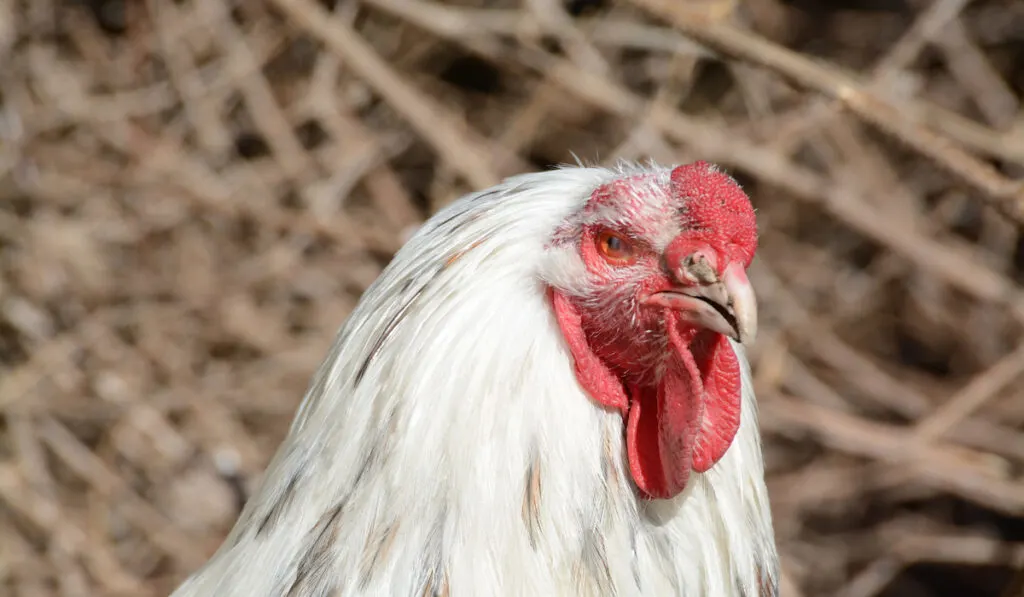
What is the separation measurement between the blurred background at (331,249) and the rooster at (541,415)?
7.55ft

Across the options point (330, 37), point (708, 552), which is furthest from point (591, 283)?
point (330, 37)

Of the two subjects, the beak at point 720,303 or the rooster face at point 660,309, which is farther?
the rooster face at point 660,309

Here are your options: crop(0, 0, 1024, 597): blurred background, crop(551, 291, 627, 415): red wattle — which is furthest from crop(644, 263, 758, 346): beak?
crop(0, 0, 1024, 597): blurred background

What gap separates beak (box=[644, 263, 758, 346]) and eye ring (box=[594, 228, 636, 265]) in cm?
8

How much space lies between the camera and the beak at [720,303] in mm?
1483

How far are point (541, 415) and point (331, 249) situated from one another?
11.4 feet

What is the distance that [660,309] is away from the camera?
64.0 inches

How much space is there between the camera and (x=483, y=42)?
173 inches

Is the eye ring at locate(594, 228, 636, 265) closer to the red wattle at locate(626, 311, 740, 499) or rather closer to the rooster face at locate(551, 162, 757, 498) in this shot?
the rooster face at locate(551, 162, 757, 498)

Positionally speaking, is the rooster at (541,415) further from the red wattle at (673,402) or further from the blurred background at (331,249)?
the blurred background at (331,249)

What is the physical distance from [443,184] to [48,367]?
197cm

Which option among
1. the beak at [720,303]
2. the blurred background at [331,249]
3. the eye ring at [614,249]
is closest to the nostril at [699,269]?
the beak at [720,303]

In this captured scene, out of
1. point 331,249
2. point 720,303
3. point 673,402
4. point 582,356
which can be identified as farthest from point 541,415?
point 331,249

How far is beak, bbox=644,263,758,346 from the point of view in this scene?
4.87 ft
